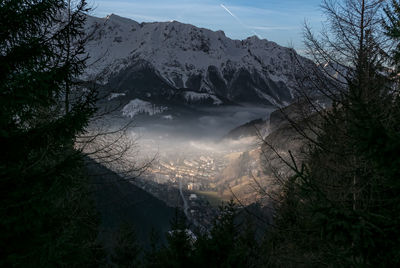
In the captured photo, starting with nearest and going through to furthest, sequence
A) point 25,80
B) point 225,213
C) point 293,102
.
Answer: point 25,80 → point 293,102 → point 225,213

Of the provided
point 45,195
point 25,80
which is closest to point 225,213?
point 45,195

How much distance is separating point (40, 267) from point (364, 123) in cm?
537

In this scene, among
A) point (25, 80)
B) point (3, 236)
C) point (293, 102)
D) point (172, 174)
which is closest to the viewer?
point (3, 236)

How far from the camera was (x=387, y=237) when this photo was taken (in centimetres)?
361

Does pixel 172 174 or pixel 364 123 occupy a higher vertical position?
pixel 364 123

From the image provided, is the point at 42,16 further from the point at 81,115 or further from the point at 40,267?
the point at 40,267

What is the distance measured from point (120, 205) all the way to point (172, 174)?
163m

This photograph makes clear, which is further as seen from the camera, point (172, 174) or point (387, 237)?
point (172, 174)

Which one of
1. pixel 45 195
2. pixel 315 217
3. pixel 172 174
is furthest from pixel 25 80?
pixel 172 174

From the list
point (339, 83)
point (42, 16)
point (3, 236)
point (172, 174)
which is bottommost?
point (172, 174)

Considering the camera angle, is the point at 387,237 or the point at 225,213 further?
the point at 225,213

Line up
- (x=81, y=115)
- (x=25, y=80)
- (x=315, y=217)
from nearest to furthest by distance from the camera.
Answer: (x=315, y=217) < (x=25, y=80) < (x=81, y=115)

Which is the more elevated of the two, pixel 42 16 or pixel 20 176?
pixel 42 16

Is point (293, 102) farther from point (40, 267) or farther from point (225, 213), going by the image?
point (40, 267)
